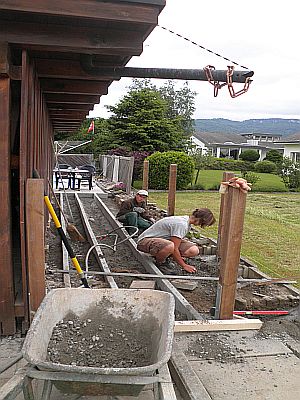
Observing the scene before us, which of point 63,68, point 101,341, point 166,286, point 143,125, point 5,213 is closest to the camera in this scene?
point 101,341

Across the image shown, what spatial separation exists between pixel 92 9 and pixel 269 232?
843cm

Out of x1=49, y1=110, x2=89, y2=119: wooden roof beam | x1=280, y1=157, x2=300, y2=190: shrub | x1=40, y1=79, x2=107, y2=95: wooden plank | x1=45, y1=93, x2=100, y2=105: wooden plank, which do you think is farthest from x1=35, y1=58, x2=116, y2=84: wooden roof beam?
x1=280, y1=157, x2=300, y2=190: shrub

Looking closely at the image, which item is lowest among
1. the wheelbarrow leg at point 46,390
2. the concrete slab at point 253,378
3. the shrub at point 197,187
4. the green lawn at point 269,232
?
the shrub at point 197,187

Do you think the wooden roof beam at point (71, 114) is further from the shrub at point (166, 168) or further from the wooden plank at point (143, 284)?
the shrub at point (166, 168)

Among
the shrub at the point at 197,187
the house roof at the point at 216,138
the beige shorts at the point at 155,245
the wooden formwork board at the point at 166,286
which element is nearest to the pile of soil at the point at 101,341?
the wooden formwork board at the point at 166,286

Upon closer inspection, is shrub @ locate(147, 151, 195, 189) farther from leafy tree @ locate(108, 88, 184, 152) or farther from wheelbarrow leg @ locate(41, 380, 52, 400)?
wheelbarrow leg @ locate(41, 380, 52, 400)

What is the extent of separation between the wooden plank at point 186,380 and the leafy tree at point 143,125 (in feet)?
72.2

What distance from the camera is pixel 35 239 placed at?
3.31 metres

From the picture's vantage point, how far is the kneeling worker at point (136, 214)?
8.17 meters

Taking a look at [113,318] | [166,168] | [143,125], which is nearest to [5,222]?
[113,318]

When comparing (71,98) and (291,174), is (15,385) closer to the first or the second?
(71,98)

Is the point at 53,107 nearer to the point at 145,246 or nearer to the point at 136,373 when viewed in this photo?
the point at 145,246

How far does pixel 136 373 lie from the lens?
1987 millimetres

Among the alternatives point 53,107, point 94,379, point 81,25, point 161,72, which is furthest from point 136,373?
point 53,107
